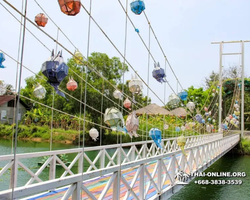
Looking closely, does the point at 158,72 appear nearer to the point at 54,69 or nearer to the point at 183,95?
the point at 183,95

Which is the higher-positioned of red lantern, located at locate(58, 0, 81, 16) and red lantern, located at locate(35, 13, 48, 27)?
red lantern, located at locate(35, 13, 48, 27)

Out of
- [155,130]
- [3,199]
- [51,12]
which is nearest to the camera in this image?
[3,199]

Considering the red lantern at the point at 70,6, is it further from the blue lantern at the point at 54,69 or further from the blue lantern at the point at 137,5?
the blue lantern at the point at 137,5

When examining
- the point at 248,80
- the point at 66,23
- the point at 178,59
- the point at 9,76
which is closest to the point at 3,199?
the point at 9,76

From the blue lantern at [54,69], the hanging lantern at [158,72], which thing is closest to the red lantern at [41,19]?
the blue lantern at [54,69]

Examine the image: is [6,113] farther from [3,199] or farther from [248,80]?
[3,199]

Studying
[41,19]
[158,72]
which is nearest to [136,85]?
[158,72]

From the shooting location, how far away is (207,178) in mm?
8852

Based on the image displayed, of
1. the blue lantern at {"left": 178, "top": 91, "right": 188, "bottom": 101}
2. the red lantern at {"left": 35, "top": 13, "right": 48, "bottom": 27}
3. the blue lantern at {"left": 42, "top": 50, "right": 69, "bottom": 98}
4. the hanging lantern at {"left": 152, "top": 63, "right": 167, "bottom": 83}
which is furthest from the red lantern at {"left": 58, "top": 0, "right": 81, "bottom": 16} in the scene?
the blue lantern at {"left": 178, "top": 91, "right": 188, "bottom": 101}

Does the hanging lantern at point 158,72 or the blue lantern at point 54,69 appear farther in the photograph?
the hanging lantern at point 158,72

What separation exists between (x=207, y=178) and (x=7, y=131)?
41.6 ft

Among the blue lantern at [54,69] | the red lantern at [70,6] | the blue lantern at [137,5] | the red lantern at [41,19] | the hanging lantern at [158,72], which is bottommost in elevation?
the blue lantern at [54,69]

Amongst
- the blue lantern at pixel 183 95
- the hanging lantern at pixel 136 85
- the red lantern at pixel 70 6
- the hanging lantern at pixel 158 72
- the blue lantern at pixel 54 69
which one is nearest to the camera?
the red lantern at pixel 70 6

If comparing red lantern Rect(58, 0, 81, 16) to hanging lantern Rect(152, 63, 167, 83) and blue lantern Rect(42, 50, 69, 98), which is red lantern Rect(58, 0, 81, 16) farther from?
hanging lantern Rect(152, 63, 167, 83)
